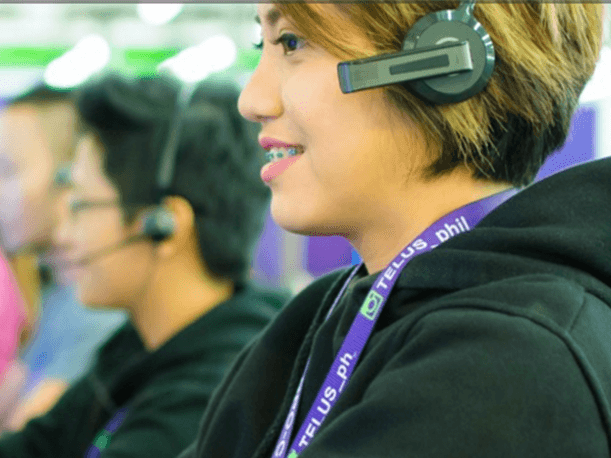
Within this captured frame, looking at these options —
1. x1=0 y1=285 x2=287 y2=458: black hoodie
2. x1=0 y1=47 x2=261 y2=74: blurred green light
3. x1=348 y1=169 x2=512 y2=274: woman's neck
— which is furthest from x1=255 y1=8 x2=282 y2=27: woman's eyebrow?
x1=0 y1=47 x2=261 y2=74: blurred green light

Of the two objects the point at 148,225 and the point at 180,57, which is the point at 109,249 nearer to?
the point at 148,225

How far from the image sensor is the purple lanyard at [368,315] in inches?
31.3

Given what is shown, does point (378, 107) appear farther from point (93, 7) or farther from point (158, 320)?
point (93, 7)

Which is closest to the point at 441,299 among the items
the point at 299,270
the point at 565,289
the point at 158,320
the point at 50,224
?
the point at 565,289

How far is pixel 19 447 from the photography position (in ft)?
6.25

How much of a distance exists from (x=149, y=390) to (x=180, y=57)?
2.91 m

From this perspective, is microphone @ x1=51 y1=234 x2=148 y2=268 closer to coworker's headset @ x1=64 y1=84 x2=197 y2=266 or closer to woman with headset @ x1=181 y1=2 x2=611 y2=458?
coworker's headset @ x1=64 y1=84 x2=197 y2=266

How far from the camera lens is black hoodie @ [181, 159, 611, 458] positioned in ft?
2.07

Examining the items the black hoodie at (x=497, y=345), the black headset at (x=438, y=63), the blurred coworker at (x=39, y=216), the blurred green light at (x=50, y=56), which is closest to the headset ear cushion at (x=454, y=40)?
the black headset at (x=438, y=63)

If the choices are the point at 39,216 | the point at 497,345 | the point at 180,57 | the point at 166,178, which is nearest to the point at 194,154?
the point at 166,178

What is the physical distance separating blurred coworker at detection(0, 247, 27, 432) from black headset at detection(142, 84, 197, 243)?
0.36 m

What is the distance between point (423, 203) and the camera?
88 cm

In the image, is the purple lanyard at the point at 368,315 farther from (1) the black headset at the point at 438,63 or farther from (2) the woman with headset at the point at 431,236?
(1) the black headset at the point at 438,63

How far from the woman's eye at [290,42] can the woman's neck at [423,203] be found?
190mm
